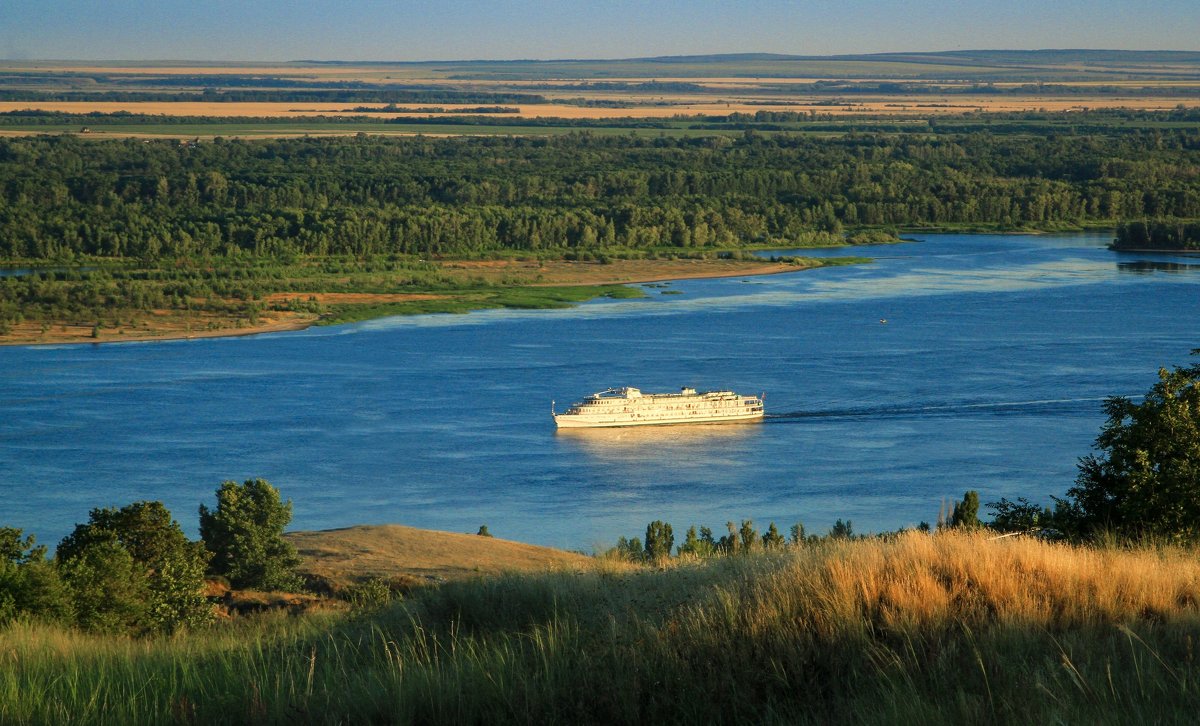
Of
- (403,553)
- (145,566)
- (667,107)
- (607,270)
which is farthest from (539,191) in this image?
(667,107)

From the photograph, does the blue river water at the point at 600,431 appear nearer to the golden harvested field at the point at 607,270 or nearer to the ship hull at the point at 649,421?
the ship hull at the point at 649,421

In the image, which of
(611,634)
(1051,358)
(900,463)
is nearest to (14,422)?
(900,463)

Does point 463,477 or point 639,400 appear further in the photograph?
point 639,400

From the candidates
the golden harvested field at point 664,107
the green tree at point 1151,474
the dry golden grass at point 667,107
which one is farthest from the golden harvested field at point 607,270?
the golden harvested field at point 664,107

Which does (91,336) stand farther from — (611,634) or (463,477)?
A: (611,634)

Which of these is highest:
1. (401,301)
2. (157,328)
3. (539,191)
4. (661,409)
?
(539,191)

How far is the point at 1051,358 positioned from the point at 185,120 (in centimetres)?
11585

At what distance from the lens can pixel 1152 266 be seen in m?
57.0

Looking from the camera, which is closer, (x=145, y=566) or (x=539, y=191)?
(x=145, y=566)

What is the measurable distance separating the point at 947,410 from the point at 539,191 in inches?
1974

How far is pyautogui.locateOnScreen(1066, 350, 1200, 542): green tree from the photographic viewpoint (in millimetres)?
9273

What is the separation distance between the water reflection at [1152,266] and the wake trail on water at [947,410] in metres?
25.5

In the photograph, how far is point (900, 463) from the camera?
85.6 ft

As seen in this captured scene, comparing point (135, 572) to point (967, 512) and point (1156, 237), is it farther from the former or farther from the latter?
point (1156, 237)
